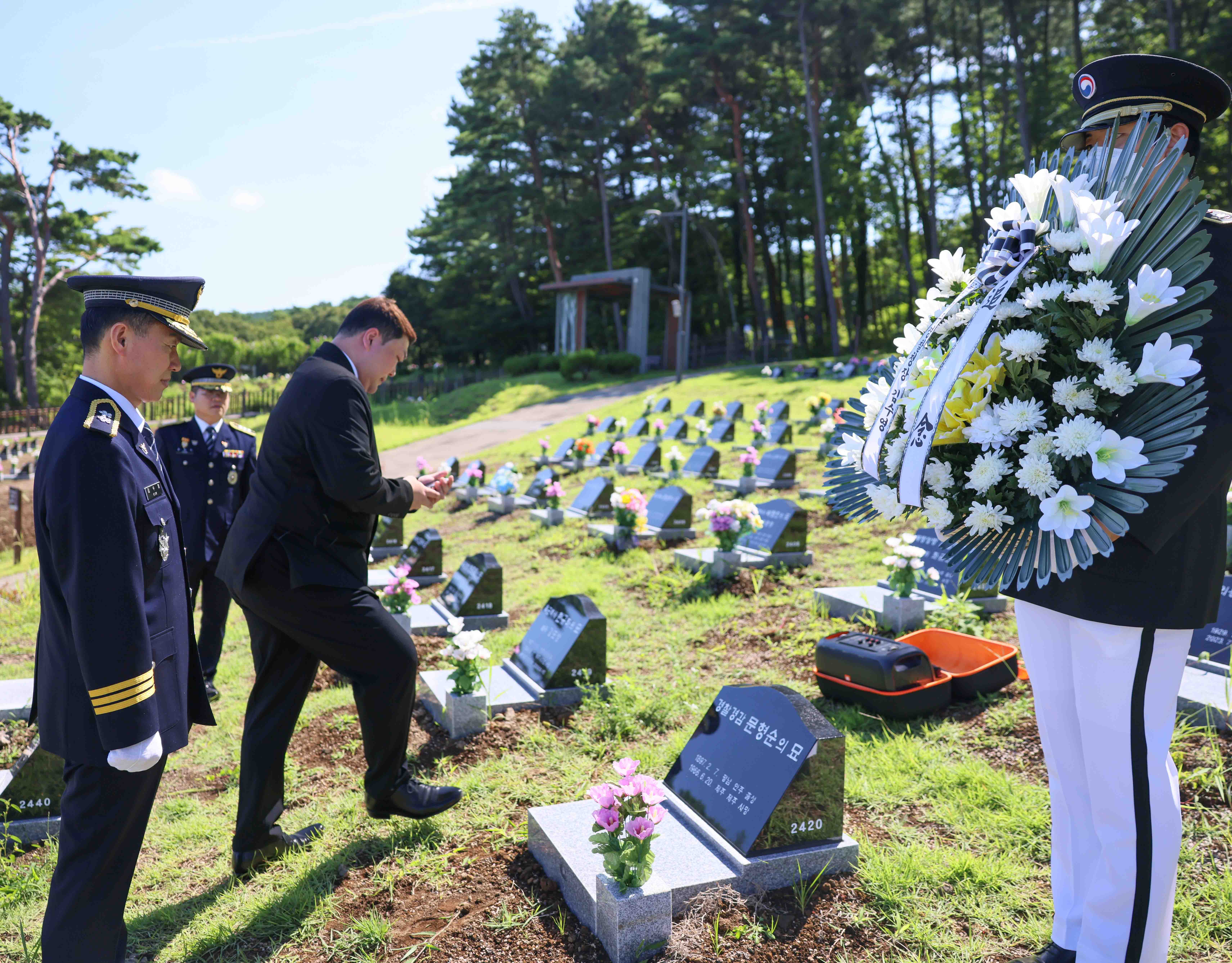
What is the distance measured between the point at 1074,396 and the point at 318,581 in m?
2.42

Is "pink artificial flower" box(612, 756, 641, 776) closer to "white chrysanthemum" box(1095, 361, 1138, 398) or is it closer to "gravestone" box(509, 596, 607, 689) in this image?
"white chrysanthemum" box(1095, 361, 1138, 398)

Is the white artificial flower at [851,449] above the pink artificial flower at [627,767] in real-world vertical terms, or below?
above

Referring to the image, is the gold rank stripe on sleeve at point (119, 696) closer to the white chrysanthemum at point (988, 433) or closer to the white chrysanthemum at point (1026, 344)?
the white chrysanthemum at point (988, 433)

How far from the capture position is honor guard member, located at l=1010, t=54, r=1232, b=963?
1787 mm

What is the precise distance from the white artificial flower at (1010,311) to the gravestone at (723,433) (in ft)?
40.4

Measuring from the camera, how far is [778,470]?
10492 mm

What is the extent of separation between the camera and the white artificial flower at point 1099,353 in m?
1.77

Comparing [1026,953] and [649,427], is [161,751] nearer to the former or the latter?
[1026,953]

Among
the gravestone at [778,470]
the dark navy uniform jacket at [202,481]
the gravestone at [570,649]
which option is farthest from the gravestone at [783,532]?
the dark navy uniform jacket at [202,481]

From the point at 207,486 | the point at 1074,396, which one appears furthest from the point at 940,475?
the point at 207,486

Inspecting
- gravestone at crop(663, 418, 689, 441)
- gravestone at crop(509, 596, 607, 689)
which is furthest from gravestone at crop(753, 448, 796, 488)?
gravestone at crop(509, 596, 607, 689)

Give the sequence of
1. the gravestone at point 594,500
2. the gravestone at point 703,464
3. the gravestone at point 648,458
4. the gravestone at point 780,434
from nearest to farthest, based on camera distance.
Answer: the gravestone at point 594,500, the gravestone at point 703,464, the gravestone at point 648,458, the gravestone at point 780,434

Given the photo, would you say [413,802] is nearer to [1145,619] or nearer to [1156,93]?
[1145,619]

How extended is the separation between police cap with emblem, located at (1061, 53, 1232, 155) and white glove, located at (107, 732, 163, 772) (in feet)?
9.15
